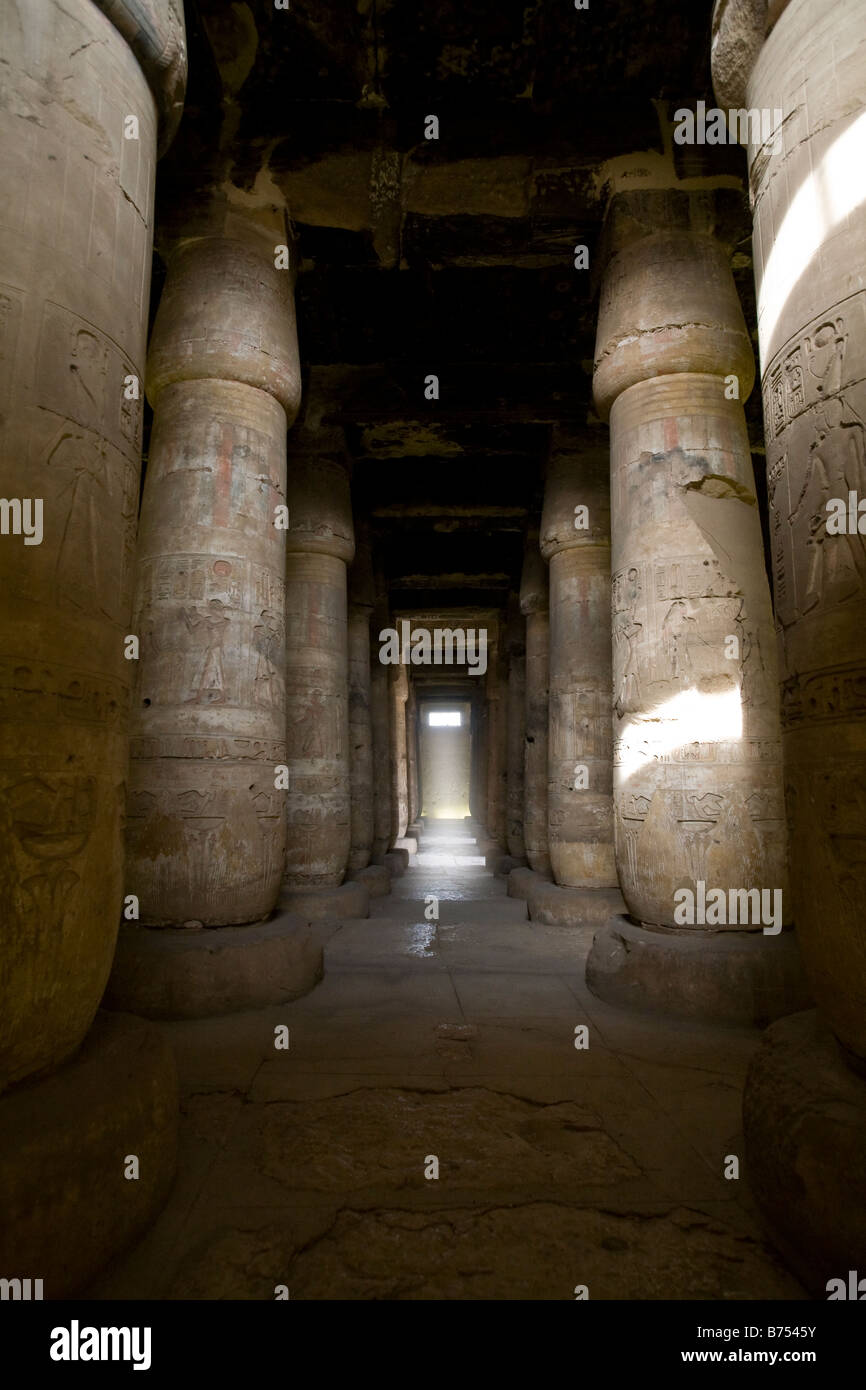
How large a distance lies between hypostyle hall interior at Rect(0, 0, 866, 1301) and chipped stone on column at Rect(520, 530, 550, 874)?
8 centimetres

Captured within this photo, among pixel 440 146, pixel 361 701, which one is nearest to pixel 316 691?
pixel 361 701

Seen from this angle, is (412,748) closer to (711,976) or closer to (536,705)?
(536,705)

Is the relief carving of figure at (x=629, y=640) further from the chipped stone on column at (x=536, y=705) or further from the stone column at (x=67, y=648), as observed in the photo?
the chipped stone on column at (x=536, y=705)

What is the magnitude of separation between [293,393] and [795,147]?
3.58 metres

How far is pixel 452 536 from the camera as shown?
40.7ft

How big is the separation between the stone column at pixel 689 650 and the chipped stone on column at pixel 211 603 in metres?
2.34

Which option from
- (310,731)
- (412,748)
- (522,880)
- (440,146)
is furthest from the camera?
(412,748)

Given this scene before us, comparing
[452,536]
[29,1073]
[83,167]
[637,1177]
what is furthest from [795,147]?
[452,536]

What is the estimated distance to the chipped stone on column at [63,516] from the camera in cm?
193

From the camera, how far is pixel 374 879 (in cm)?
956

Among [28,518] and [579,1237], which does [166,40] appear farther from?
[579,1237]

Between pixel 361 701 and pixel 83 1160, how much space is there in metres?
8.66

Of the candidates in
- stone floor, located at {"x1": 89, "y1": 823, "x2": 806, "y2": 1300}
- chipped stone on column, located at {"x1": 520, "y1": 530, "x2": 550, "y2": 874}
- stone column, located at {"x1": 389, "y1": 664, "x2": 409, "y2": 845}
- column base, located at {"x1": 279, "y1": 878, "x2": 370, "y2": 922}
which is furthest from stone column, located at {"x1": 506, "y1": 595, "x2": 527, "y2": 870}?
stone floor, located at {"x1": 89, "y1": 823, "x2": 806, "y2": 1300}

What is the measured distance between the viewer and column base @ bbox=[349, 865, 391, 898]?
9.43 meters
